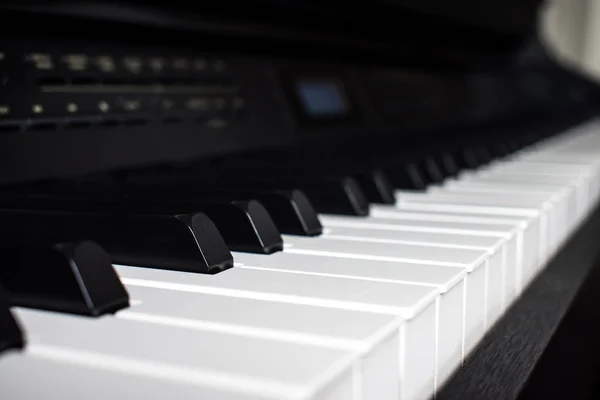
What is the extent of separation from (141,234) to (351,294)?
0.55 ft

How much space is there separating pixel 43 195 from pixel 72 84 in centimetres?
19

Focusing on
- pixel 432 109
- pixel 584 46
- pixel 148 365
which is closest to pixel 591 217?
pixel 432 109

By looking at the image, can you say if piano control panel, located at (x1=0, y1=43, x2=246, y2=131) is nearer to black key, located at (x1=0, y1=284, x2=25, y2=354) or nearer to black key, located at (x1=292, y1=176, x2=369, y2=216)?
black key, located at (x1=292, y1=176, x2=369, y2=216)

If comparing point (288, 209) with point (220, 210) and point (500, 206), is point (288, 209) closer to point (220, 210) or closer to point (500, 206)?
point (220, 210)

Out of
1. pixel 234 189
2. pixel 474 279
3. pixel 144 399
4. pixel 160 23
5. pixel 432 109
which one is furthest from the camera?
pixel 432 109

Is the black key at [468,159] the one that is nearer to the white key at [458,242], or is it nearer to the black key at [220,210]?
the white key at [458,242]

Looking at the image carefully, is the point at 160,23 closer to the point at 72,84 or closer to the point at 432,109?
the point at 72,84

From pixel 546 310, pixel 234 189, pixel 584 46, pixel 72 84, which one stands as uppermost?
pixel 584 46

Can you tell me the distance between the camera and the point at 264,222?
1.73 feet

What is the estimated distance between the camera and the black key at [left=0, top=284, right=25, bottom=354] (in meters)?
0.32

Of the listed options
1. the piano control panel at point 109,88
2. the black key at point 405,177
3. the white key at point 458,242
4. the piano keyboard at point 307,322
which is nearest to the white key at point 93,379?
the piano keyboard at point 307,322

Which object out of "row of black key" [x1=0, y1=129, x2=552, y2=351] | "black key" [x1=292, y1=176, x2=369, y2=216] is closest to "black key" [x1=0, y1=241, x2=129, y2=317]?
"row of black key" [x1=0, y1=129, x2=552, y2=351]

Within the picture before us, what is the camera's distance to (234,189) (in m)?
0.62

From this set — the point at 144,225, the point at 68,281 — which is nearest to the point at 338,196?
the point at 144,225
